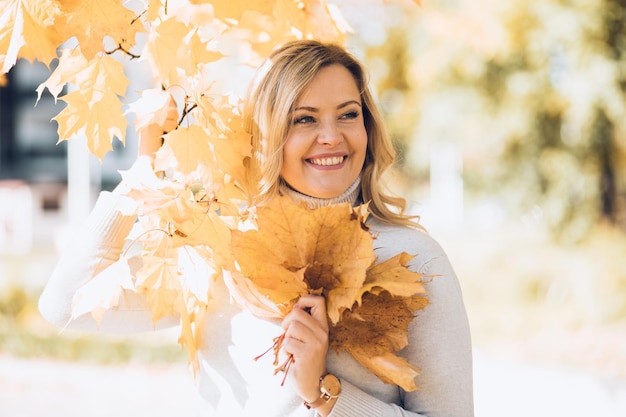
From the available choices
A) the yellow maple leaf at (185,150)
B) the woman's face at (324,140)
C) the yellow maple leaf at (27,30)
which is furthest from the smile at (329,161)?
the yellow maple leaf at (27,30)

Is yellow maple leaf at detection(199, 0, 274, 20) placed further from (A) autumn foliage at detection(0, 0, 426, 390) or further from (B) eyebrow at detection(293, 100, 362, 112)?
(B) eyebrow at detection(293, 100, 362, 112)

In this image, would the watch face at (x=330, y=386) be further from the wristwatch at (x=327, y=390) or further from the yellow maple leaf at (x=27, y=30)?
the yellow maple leaf at (x=27, y=30)

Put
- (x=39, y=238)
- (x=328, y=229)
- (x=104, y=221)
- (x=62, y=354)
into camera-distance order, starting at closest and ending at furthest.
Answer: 1. (x=328, y=229)
2. (x=104, y=221)
3. (x=62, y=354)
4. (x=39, y=238)

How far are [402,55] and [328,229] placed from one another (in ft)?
24.7

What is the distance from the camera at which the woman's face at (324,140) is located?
1.66 metres

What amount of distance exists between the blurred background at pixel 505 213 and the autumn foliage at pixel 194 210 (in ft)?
11.5

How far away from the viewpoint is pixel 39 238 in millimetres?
14023

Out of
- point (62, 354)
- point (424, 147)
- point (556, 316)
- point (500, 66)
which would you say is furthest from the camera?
point (424, 147)

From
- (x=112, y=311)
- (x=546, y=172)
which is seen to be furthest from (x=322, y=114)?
(x=546, y=172)

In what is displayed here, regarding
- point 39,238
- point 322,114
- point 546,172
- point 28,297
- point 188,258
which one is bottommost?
point 39,238

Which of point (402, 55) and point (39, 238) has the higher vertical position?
point (402, 55)

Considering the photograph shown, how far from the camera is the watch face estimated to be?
141cm

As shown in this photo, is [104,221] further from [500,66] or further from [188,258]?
[500,66]

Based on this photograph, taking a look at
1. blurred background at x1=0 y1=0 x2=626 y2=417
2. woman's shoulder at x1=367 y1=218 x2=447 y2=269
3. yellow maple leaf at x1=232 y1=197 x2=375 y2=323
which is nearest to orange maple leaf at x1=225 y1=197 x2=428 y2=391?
yellow maple leaf at x1=232 y1=197 x2=375 y2=323
